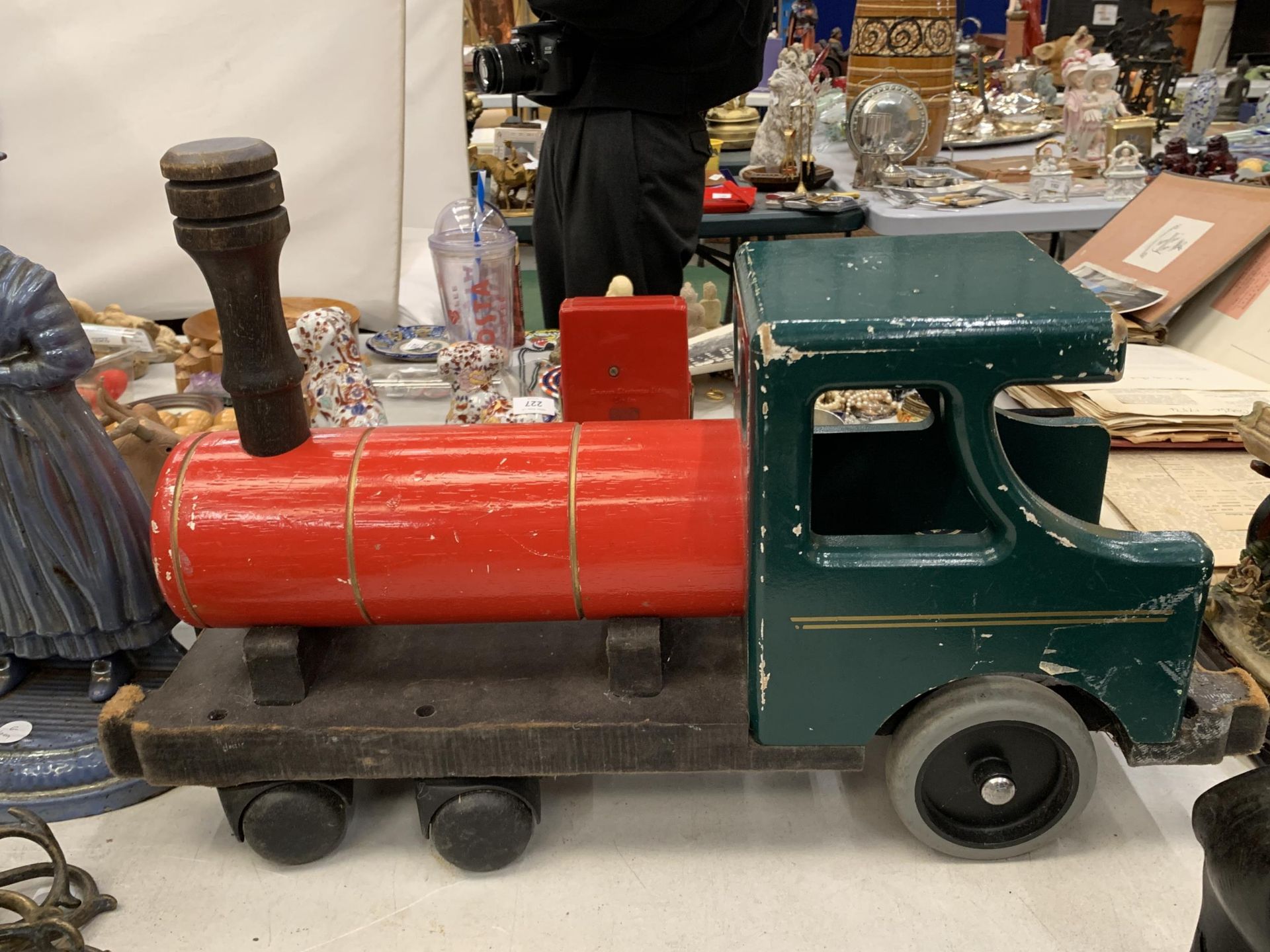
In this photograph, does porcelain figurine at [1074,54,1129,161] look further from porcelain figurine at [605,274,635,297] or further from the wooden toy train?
the wooden toy train

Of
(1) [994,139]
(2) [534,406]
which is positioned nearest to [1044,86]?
(1) [994,139]

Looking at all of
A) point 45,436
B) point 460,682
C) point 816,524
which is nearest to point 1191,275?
point 816,524

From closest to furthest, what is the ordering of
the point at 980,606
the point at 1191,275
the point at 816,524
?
the point at 980,606 < the point at 816,524 < the point at 1191,275

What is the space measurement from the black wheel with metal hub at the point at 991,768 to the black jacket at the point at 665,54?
1.17 metres

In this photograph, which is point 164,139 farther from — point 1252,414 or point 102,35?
point 1252,414

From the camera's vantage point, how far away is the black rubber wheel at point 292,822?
2.78 ft

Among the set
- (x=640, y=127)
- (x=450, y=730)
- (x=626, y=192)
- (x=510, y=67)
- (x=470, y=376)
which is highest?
(x=510, y=67)

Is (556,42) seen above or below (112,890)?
above

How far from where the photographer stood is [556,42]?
1676 mm

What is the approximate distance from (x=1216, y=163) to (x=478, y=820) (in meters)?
2.41

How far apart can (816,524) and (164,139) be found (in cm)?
151

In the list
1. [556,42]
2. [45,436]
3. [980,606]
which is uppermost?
[556,42]

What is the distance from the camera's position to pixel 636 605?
0.85 meters

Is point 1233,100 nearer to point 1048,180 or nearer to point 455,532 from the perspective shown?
point 1048,180
